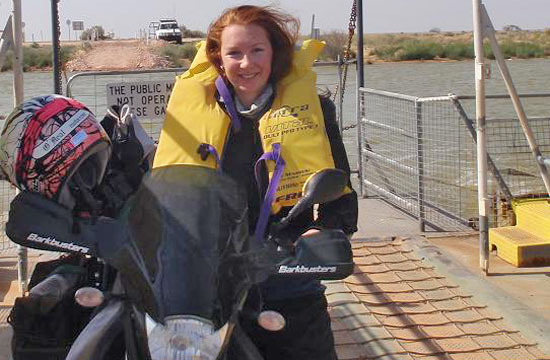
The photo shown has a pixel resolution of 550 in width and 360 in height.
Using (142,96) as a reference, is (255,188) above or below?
below

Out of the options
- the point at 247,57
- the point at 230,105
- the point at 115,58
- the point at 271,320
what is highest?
the point at 115,58

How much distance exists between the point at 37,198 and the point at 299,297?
34.1 inches

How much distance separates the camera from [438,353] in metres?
4.23

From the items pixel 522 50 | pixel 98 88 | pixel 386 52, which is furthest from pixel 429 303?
pixel 386 52

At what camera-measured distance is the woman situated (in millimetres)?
2391

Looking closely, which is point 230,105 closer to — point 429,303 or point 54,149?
point 54,149

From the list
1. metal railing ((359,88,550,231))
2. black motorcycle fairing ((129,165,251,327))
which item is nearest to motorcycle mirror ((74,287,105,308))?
black motorcycle fairing ((129,165,251,327))

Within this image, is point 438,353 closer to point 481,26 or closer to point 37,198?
point 481,26

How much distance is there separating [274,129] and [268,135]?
0.03 meters

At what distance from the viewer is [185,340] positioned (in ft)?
5.33

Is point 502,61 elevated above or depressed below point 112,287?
above

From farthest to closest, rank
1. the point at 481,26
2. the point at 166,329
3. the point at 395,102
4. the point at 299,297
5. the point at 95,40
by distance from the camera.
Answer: the point at 95,40 → the point at 395,102 → the point at 481,26 → the point at 299,297 → the point at 166,329

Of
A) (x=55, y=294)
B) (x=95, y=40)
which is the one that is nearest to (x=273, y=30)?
(x=55, y=294)

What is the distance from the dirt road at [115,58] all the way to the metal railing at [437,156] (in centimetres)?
228
